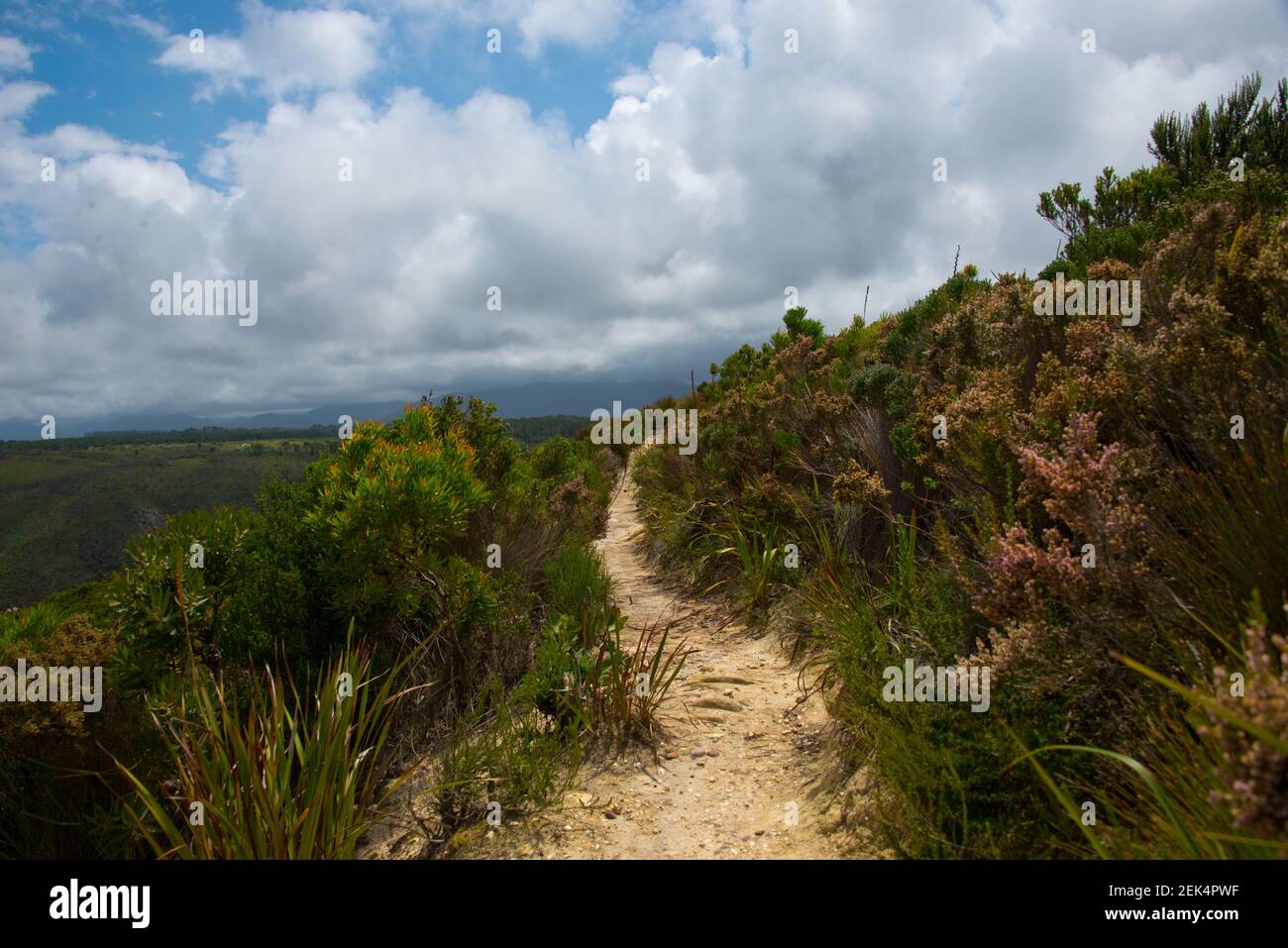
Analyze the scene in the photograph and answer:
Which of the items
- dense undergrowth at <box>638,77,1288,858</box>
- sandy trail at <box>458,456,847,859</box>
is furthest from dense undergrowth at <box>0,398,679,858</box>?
dense undergrowth at <box>638,77,1288,858</box>

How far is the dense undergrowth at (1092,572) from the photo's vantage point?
204 cm

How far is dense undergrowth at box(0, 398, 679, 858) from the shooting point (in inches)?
121

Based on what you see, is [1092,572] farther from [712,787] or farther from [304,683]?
[304,683]

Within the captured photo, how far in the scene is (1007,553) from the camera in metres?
2.64

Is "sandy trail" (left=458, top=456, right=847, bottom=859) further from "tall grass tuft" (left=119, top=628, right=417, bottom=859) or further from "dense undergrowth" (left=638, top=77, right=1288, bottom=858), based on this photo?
"tall grass tuft" (left=119, top=628, right=417, bottom=859)

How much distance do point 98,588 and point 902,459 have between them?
6.72 meters

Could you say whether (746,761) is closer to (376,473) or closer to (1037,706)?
(1037,706)

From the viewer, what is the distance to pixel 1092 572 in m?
2.53

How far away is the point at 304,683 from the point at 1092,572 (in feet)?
14.8

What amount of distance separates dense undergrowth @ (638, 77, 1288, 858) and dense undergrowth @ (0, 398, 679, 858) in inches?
73.5

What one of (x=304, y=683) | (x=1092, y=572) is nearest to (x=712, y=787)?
(x=1092, y=572)
